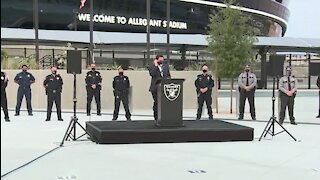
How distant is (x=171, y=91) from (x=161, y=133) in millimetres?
1174

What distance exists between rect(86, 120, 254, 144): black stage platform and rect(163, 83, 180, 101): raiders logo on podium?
2.47 feet

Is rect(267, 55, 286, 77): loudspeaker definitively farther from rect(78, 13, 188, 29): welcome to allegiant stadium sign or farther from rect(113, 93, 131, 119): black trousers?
rect(78, 13, 188, 29): welcome to allegiant stadium sign

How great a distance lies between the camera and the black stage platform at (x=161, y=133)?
37.9 feet

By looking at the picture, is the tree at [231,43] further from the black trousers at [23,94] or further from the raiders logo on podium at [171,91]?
the raiders logo on podium at [171,91]

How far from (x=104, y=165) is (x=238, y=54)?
12.2 metres

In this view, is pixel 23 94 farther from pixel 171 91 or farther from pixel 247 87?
pixel 171 91

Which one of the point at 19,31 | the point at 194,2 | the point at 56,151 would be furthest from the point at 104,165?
the point at 194,2

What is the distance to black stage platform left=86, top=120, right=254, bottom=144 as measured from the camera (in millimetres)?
11555

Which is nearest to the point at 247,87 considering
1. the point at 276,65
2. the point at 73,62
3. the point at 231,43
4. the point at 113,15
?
the point at 231,43

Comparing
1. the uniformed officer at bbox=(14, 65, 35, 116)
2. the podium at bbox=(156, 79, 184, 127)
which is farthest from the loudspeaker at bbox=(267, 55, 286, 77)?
the uniformed officer at bbox=(14, 65, 35, 116)

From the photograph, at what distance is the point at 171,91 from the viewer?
12.6 metres

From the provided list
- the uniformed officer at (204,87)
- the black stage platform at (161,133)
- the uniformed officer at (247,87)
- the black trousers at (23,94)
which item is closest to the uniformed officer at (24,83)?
the black trousers at (23,94)

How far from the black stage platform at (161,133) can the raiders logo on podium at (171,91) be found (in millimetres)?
752

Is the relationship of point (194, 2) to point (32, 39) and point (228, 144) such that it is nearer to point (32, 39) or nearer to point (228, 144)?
point (32, 39)
